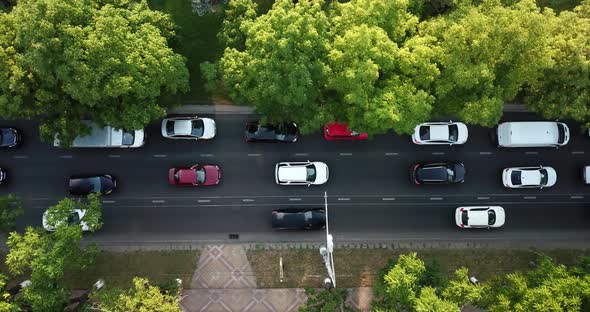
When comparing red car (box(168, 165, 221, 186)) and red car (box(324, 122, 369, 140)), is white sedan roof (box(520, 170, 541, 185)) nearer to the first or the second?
red car (box(324, 122, 369, 140))

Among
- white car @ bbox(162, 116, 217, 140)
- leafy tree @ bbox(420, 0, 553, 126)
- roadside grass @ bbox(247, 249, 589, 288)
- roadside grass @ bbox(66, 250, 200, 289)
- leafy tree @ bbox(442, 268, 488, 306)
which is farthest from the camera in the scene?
white car @ bbox(162, 116, 217, 140)

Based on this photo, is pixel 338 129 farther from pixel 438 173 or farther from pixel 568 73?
pixel 568 73

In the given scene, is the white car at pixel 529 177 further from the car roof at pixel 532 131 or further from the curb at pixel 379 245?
the curb at pixel 379 245

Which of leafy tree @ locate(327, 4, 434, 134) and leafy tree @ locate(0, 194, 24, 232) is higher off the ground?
leafy tree @ locate(327, 4, 434, 134)

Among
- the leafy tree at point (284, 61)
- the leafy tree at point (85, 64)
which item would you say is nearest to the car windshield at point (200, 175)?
the leafy tree at point (85, 64)

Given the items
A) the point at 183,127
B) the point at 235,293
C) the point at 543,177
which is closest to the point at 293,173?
the point at 183,127

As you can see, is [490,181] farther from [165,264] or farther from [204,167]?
[165,264]

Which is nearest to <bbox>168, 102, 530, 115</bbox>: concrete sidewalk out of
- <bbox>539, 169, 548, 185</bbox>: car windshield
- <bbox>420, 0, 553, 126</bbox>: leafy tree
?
<bbox>539, 169, 548, 185</bbox>: car windshield
